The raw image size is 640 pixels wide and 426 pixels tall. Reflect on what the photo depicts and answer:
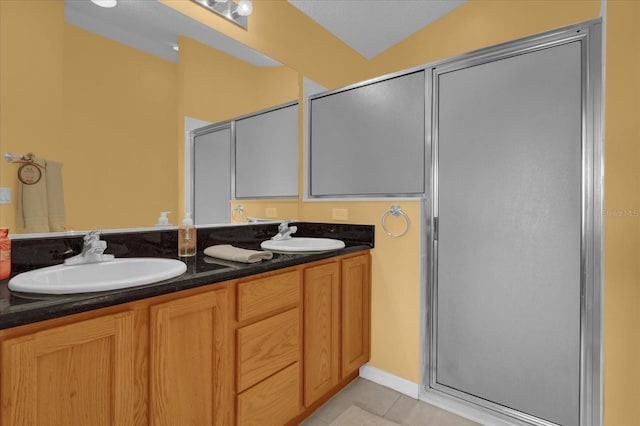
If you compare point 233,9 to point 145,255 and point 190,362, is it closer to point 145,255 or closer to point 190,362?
point 145,255

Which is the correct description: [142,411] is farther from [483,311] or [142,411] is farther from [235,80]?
[235,80]

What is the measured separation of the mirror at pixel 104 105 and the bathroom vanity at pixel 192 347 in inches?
8.1

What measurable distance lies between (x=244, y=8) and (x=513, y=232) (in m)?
1.95

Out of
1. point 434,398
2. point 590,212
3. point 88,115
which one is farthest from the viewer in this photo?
point 434,398

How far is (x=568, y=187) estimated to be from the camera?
1.44m

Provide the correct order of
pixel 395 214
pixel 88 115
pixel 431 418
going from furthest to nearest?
pixel 395 214 < pixel 431 418 < pixel 88 115

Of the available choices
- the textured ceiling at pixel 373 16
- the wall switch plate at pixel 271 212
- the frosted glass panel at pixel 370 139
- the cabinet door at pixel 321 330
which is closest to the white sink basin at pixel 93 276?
the cabinet door at pixel 321 330

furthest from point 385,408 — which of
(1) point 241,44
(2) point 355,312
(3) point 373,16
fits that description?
(3) point 373,16

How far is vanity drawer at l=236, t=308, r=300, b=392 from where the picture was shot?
119cm

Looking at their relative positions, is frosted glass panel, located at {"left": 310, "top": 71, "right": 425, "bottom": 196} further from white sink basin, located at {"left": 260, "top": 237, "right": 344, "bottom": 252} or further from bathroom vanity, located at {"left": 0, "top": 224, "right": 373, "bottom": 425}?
bathroom vanity, located at {"left": 0, "top": 224, "right": 373, "bottom": 425}

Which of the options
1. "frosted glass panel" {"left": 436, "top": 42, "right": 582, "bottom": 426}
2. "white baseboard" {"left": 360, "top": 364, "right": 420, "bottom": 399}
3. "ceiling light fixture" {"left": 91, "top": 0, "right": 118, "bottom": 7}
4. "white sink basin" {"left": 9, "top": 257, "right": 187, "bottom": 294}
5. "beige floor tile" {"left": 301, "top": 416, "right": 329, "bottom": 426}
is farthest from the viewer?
"white baseboard" {"left": 360, "top": 364, "right": 420, "bottom": 399}

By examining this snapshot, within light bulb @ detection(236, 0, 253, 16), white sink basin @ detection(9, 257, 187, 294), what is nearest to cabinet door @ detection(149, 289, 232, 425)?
white sink basin @ detection(9, 257, 187, 294)

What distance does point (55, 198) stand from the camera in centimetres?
120

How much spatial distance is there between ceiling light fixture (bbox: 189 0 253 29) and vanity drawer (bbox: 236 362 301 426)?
6.33 ft
